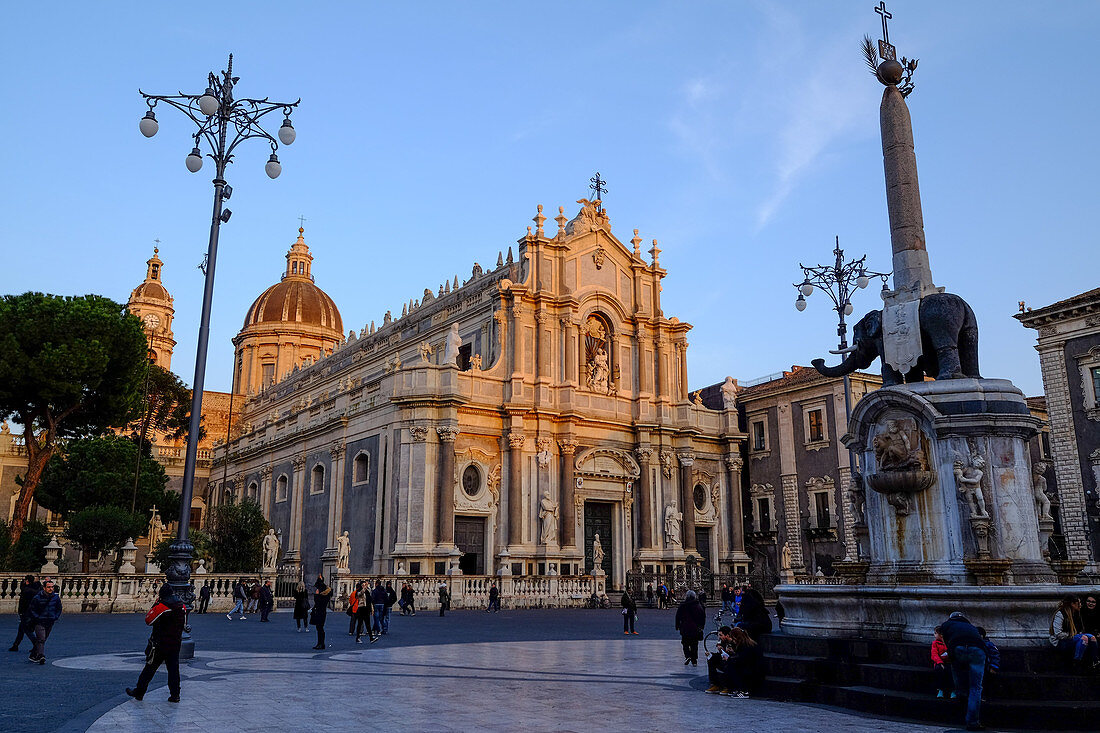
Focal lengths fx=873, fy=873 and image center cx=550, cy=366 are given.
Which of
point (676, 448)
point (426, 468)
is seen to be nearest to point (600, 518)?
point (676, 448)

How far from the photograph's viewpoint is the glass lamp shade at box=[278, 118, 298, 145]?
15.8 meters

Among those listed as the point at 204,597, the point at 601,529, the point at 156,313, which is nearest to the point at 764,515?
the point at 601,529

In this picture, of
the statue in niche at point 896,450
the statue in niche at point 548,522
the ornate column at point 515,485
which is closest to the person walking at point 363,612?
the statue in niche at point 896,450

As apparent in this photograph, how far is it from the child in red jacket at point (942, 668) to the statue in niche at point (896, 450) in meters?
2.96

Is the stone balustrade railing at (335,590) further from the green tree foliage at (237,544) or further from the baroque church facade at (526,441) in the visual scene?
the green tree foliage at (237,544)

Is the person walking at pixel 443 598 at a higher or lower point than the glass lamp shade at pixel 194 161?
lower

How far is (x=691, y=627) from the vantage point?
567 inches

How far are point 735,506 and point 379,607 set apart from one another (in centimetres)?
2669

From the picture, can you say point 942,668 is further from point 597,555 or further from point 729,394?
point 729,394

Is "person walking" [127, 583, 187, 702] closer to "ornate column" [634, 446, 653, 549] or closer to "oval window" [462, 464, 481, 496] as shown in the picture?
"oval window" [462, 464, 481, 496]

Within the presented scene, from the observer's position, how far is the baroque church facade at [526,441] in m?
35.4

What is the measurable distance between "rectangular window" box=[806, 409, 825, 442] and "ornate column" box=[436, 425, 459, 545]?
17.5m

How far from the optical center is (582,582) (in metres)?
34.4

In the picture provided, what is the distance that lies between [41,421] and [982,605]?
3612cm
